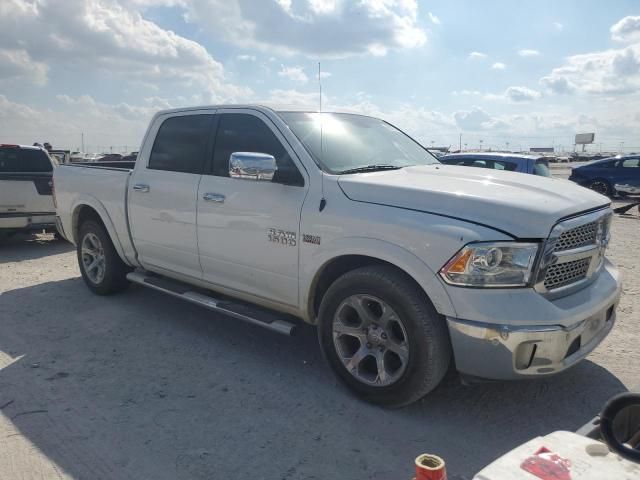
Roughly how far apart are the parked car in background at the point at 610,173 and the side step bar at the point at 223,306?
55.0 ft

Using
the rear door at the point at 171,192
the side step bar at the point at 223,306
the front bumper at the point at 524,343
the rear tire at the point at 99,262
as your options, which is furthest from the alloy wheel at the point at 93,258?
the front bumper at the point at 524,343

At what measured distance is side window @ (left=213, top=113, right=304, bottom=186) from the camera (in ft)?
12.5

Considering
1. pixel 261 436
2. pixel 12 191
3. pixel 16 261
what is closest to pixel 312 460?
pixel 261 436

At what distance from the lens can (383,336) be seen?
132 inches

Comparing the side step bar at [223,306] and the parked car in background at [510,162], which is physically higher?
the parked car in background at [510,162]

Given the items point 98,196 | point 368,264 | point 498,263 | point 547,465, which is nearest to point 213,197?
point 368,264

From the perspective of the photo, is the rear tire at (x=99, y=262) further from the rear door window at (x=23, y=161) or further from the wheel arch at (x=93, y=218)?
the rear door window at (x=23, y=161)

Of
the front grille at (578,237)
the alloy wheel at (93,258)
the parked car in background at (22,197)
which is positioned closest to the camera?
the front grille at (578,237)

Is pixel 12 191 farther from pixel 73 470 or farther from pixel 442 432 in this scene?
pixel 442 432

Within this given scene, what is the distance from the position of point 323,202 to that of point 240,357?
1574 mm

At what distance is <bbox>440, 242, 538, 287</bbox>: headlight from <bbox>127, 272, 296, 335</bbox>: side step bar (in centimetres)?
143

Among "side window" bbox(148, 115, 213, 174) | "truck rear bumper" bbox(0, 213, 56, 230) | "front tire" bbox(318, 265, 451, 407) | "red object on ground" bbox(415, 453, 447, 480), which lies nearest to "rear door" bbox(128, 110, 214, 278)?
"side window" bbox(148, 115, 213, 174)

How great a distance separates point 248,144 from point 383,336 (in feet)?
6.27

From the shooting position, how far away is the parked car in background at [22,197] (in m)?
8.60
